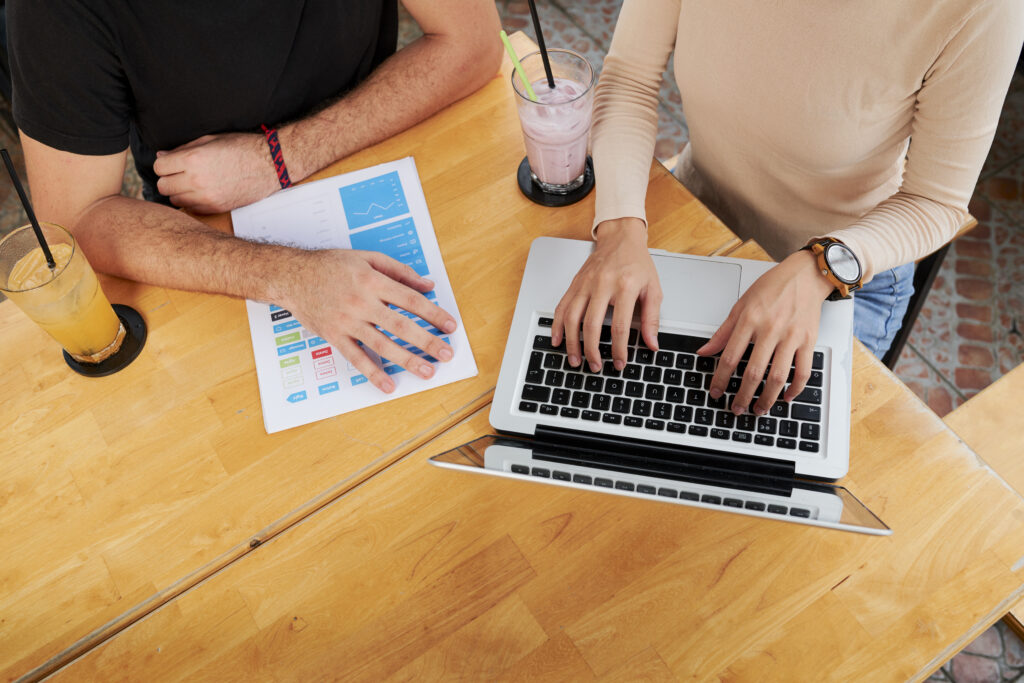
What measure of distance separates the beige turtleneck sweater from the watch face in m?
0.02

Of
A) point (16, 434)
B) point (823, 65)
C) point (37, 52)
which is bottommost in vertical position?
point (16, 434)

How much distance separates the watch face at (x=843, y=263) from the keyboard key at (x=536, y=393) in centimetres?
37

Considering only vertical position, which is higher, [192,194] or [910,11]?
[910,11]

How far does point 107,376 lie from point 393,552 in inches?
18.7

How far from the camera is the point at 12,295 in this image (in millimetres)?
906

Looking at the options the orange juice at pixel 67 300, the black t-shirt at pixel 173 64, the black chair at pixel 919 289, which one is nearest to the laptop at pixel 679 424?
the black chair at pixel 919 289

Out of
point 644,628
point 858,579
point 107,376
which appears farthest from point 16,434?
point 858,579

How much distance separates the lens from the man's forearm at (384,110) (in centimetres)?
117

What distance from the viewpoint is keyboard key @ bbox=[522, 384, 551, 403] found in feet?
2.85

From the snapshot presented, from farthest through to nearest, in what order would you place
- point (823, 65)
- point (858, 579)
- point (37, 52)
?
1. point (37, 52)
2. point (823, 65)
3. point (858, 579)

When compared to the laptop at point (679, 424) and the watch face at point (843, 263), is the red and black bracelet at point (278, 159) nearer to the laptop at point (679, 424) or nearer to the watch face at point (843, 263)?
the laptop at point (679, 424)

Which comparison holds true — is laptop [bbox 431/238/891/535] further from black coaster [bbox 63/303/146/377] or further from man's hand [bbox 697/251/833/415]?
black coaster [bbox 63/303/146/377]

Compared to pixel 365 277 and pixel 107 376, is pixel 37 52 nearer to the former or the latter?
pixel 107 376

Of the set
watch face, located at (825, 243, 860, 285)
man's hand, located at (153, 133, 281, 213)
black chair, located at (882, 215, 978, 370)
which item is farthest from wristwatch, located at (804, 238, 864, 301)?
man's hand, located at (153, 133, 281, 213)
